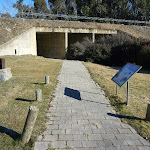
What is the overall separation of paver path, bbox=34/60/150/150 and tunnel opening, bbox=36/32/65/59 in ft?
71.2

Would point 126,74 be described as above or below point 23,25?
below

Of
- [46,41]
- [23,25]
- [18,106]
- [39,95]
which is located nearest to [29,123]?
[18,106]

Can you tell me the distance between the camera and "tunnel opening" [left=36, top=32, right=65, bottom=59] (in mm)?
26734

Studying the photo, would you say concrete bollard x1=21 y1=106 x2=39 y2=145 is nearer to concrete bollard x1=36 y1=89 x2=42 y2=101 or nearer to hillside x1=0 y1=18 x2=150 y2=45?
concrete bollard x1=36 y1=89 x2=42 y2=101

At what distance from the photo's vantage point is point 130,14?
47562mm

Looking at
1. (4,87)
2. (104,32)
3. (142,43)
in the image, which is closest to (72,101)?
(4,87)

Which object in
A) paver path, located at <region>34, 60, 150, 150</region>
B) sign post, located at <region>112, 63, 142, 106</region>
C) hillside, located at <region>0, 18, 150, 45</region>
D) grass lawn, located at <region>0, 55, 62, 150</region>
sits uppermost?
hillside, located at <region>0, 18, 150, 45</region>

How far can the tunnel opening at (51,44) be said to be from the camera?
2673 cm

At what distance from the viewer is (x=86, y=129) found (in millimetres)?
3812

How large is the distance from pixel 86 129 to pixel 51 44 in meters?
25.8

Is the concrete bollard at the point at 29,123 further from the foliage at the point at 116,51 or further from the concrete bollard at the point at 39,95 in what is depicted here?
the foliage at the point at 116,51

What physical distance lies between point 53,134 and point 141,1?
51852mm

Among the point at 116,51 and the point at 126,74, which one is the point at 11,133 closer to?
the point at 126,74

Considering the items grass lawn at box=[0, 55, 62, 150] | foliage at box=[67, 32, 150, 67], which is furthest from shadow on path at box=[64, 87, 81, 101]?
foliage at box=[67, 32, 150, 67]
